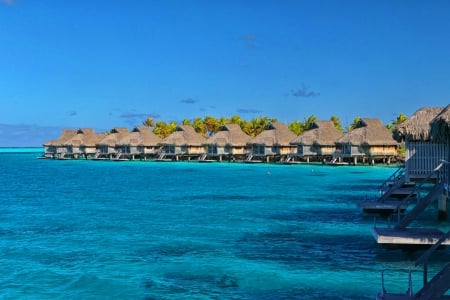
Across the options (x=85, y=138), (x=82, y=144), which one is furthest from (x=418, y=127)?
(x=85, y=138)

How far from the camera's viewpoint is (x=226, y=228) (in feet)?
58.2

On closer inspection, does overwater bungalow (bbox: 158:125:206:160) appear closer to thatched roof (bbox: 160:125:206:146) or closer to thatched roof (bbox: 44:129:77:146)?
thatched roof (bbox: 160:125:206:146)

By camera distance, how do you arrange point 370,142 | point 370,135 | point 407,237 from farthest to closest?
point 370,135 < point 370,142 < point 407,237

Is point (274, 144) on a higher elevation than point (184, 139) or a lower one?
lower

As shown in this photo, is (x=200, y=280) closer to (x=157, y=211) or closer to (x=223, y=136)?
(x=157, y=211)

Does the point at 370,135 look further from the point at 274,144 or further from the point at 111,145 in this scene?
the point at 111,145

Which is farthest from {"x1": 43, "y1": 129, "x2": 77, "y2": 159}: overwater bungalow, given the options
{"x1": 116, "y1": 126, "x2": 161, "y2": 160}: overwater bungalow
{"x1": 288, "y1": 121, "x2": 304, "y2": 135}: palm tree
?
{"x1": 288, "y1": 121, "x2": 304, "y2": 135}: palm tree

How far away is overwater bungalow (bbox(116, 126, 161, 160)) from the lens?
78.1 meters

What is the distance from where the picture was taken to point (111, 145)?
3241 inches

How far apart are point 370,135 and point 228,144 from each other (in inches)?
824

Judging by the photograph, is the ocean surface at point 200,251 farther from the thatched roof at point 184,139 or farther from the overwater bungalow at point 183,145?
the overwater bungalow at point 183,145

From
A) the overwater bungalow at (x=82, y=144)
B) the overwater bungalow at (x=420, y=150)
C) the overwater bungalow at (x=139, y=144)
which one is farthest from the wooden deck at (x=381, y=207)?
the overwater bungalow at (x=82, y=144)

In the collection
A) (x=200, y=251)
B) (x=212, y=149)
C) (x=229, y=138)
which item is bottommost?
(x=200, y=251)

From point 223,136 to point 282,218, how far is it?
4966cm
